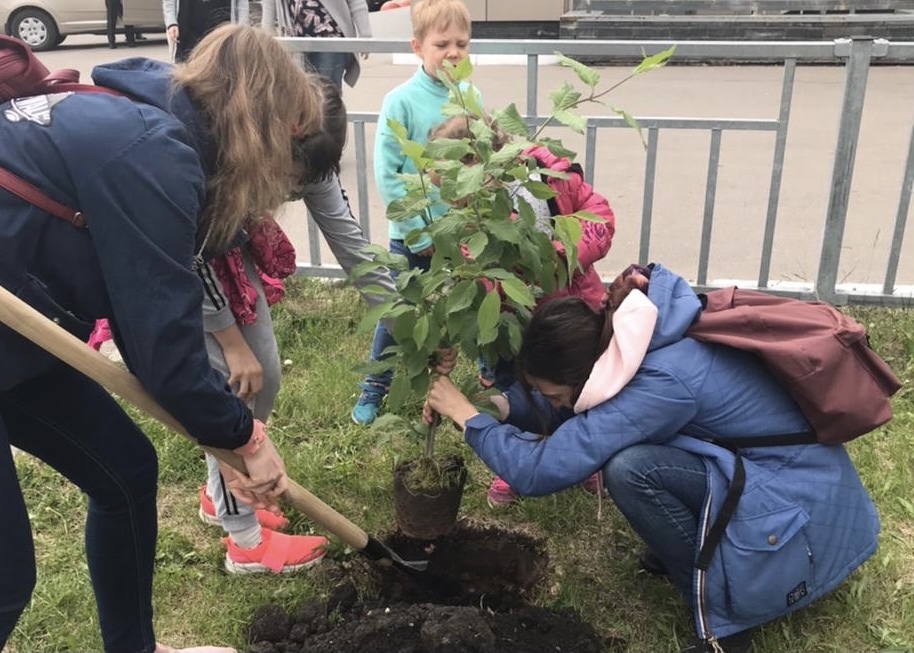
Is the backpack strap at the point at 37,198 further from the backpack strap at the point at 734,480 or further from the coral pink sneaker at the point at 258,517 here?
the backpack strap at the point at 734,480

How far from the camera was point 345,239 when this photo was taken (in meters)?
2.70

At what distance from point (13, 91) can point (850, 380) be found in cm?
196

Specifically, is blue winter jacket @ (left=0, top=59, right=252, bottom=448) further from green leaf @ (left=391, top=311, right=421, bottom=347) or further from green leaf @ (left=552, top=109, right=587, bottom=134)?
green leaf @ (left=552, top=109, right=587, bottom=134)

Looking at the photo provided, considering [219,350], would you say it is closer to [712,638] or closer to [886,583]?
[712,638]

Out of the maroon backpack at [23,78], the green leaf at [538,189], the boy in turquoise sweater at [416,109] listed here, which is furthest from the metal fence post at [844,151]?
the maroon backpack at [23,78]

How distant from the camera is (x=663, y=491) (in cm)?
222

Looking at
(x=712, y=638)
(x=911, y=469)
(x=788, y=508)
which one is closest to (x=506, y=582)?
(x=712, y=638)

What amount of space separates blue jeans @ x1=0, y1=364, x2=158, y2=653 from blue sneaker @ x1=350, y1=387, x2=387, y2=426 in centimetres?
137

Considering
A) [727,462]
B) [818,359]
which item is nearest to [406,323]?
[727,462]

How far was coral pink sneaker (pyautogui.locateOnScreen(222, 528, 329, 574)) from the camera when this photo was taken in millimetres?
2721

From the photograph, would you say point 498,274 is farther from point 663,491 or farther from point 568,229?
point 663,491

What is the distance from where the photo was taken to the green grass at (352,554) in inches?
97.1

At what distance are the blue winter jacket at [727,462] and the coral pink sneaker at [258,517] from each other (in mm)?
921

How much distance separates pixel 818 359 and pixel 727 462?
33 centimetres
